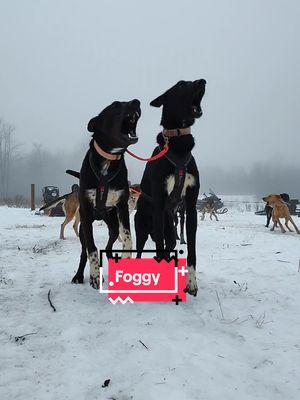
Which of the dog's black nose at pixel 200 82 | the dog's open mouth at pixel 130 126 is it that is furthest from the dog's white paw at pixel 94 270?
the dog's black nose at pixel 200 82

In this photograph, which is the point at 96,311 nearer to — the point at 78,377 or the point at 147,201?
the point at 78,377

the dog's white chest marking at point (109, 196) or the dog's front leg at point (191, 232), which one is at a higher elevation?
the dog's white chest marking at point (109, 196)

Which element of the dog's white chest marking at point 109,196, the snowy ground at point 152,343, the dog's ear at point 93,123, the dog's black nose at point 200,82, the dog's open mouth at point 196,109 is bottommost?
the snowy ground at point 152,343

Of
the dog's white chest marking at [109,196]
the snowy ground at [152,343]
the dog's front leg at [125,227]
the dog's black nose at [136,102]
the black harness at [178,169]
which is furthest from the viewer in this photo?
the dog's front leg at [125,227]

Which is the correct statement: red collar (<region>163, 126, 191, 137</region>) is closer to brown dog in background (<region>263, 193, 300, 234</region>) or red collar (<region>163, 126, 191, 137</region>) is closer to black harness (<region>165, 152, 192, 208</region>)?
black harness (<region>165, 152, 192, 208</region>)

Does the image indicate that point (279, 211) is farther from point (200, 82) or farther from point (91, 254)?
point (91, 254)

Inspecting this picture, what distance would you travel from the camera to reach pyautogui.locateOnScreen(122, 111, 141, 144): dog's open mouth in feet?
13.3

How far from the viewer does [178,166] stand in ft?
13.8

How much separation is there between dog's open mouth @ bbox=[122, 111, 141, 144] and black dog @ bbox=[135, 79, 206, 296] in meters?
0.43

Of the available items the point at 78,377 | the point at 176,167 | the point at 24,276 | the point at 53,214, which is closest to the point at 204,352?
the point at 78,377

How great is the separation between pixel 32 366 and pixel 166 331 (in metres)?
1.14

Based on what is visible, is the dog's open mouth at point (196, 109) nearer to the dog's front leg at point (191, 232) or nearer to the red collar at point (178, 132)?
the red collar at point (178, 132)

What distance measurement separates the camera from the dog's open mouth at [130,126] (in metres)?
4.06

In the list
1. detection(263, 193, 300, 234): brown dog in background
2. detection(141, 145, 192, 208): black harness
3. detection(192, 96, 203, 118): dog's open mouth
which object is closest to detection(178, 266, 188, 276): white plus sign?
detection(141, 145, 192, 208): black harness
